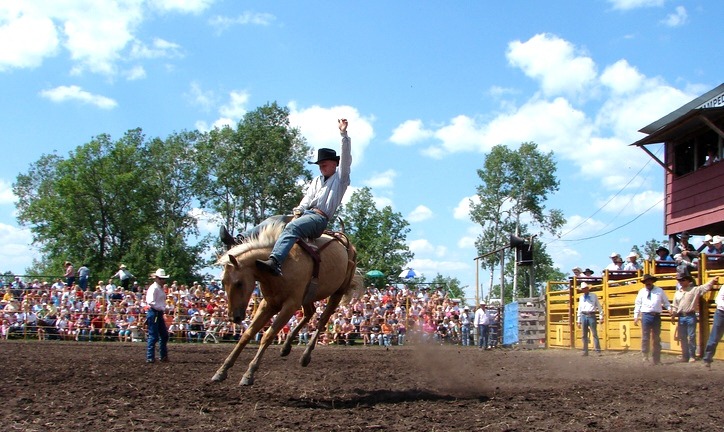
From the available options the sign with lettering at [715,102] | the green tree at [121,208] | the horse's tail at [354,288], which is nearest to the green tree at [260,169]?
the green tree at [121,208]

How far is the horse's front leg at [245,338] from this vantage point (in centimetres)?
651

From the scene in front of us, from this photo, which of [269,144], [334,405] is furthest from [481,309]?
[269,144]

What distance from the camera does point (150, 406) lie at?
5262 millimetres

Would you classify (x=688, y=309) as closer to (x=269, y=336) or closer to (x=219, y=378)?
(x=269, y=336)

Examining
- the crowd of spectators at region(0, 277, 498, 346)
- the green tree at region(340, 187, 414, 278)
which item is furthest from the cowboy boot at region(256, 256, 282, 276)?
the green tree at region(340, 187, 414, 278)

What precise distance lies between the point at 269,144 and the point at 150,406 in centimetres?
4028

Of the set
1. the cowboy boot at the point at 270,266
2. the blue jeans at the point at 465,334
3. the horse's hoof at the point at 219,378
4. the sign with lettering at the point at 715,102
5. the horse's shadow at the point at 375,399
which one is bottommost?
the blue jeans at the point at 465,334

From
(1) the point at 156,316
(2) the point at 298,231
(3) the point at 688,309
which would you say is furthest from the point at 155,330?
(3) the point at 688,309

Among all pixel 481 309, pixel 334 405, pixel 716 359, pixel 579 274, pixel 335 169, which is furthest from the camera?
pixel 481 309

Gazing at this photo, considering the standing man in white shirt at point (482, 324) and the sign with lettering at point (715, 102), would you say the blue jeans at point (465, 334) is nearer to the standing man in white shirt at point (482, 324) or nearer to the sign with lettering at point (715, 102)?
the standing man in white shirt at point (482, 324)

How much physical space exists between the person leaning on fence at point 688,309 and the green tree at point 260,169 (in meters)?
34.1

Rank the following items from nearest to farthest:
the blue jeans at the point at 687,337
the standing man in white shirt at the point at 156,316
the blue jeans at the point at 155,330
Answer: the blue jeans at the point at 155,330 < the standing man in white shirt at the point at 156,316 < the blue jeans at the point at 687,337

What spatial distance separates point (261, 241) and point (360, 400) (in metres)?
2.08

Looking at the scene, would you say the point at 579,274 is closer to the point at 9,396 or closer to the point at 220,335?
the point at 220,335
